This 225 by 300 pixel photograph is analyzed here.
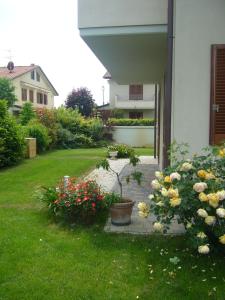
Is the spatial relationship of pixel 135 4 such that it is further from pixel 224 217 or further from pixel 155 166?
pixel 155 166

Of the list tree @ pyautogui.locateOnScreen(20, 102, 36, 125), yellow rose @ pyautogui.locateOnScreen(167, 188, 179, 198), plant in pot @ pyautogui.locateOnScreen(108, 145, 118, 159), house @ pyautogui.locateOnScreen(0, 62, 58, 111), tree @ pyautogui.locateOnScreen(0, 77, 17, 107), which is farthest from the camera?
house @ pyautogui.locateOnScreen(0, 62, 58, 111)

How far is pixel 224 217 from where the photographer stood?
14.4 ft

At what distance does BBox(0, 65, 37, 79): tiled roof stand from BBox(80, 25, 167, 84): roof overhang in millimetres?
31690

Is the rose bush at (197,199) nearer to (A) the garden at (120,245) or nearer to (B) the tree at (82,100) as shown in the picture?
(A) the garden at (120,245)

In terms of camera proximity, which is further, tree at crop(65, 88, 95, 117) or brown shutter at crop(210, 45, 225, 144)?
tree at crop(65, 88, 95, 117)

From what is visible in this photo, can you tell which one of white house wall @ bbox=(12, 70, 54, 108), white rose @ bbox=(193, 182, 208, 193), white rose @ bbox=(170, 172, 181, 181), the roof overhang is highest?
white house wall @ bbox=(12, 70, 54, 108)

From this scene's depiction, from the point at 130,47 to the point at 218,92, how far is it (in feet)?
7.78

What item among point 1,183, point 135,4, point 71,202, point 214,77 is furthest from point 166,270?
point 1,183

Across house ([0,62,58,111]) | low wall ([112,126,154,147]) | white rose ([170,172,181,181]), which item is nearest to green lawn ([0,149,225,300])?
white rose ([170,172,181,181])

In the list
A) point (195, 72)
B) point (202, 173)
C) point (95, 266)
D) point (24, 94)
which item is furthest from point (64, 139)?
point (24, 94)

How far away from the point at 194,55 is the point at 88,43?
85.3 inches

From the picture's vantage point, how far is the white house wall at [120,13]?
20.8ft

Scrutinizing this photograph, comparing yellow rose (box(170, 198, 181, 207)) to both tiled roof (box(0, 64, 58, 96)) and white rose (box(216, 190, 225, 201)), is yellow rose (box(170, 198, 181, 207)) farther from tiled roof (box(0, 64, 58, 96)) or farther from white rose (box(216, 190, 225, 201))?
tiled roof (box(0, 64, 58, 96))

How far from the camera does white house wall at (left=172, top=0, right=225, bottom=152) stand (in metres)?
5.88
